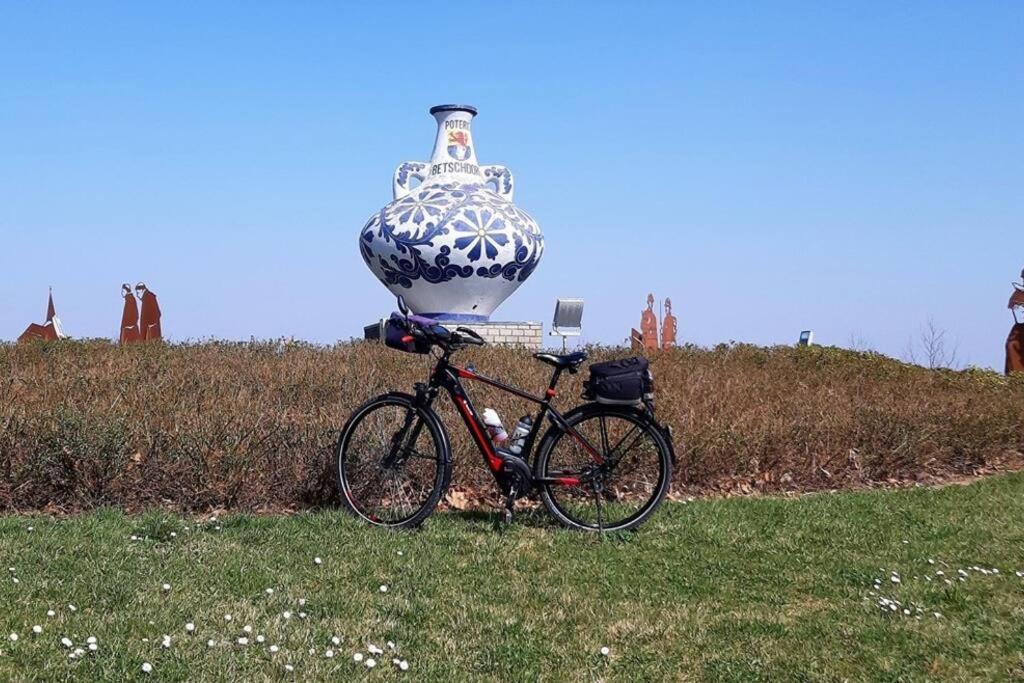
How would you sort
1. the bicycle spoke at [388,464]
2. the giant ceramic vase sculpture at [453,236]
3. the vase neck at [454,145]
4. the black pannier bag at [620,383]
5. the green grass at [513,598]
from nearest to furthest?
the green grass at [513,598]
the black pannier bag at [620,383]
the bicycle spoke at [388,464]
the giant ceramic vase sculpture at [453,236]
the vase neck at [454,145]

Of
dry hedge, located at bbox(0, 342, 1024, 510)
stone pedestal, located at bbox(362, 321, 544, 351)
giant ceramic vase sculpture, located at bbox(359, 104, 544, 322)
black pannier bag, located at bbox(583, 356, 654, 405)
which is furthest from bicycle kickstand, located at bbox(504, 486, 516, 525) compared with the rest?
stone pedestal, located at bbox(362, 321, 544, 351)

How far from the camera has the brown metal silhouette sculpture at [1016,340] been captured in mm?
16094

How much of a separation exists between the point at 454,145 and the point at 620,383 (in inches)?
478

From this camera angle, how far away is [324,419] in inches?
283

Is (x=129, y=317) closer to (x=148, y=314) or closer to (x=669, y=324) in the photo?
(x=148, y=314)

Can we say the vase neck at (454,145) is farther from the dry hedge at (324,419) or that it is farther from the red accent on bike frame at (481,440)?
the red accent on bike frame at (481,440)

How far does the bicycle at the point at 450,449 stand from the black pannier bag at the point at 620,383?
86mm

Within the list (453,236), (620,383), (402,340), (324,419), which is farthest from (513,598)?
(453,236)

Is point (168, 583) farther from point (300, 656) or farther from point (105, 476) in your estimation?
point (105, 476)

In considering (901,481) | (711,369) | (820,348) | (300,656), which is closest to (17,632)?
(300,656)

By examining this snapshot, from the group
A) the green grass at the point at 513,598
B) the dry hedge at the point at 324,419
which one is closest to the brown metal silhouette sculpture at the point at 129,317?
the dry hedge at the point at 324,419

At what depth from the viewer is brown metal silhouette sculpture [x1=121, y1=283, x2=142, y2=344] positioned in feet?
55.0

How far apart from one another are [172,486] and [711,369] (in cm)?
736

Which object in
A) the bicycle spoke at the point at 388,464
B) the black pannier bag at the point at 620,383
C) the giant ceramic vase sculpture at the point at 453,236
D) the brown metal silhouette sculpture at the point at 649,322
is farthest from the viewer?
the brown metal silhouette sculpture at the point at 649,322
